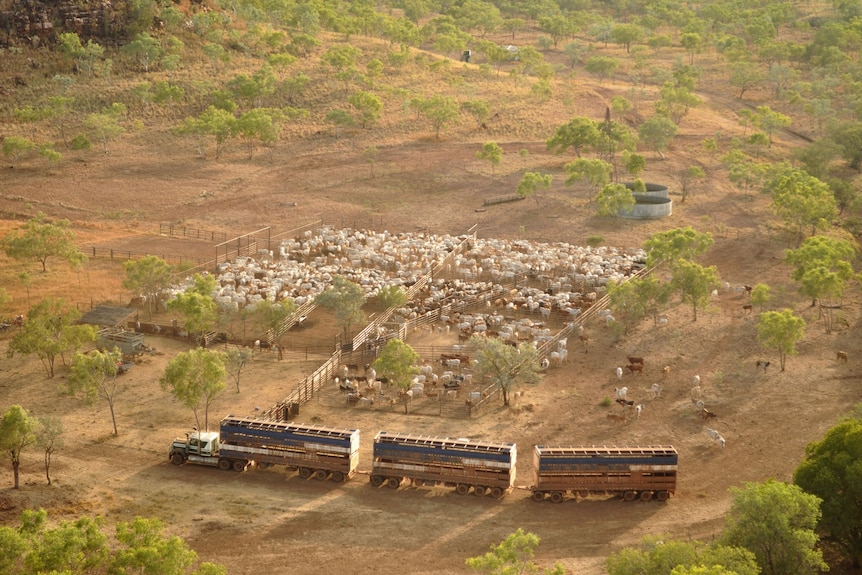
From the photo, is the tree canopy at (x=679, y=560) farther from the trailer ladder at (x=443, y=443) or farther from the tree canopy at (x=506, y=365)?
the tree canopy at (x=506, y=365)

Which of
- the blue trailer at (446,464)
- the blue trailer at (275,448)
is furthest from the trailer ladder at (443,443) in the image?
the blue trailer at (275,448)

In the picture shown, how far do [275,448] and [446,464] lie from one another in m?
7.94

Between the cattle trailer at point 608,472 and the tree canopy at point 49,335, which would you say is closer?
the cattle trailer at point 608,472

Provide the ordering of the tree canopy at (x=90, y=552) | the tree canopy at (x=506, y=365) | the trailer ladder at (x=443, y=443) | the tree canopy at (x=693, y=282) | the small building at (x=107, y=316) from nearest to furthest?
the tree canopy at (x=90, y=552)
the trailer ladder at (x=443, y=443)
the tree canopy at (x=506, y=365)
the tree canopy at (x=693, y=282)
the small building at (x=107, y=316)

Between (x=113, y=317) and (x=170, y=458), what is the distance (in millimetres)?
18464

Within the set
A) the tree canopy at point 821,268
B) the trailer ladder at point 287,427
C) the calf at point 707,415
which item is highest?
the tree canopy at point 821,268

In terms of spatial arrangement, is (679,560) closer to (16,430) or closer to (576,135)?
(16,430)

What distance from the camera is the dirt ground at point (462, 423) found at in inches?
1628

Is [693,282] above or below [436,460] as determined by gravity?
above

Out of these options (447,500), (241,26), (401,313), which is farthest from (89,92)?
(447,500)

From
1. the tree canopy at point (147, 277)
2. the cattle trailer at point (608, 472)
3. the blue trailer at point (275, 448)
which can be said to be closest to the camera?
the cattle trailer at point (608, 472)

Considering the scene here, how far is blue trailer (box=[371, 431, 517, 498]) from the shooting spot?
1736 inches

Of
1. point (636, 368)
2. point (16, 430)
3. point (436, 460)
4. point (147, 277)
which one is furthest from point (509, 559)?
point (147, 277)

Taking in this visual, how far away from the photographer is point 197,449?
46906 mm
